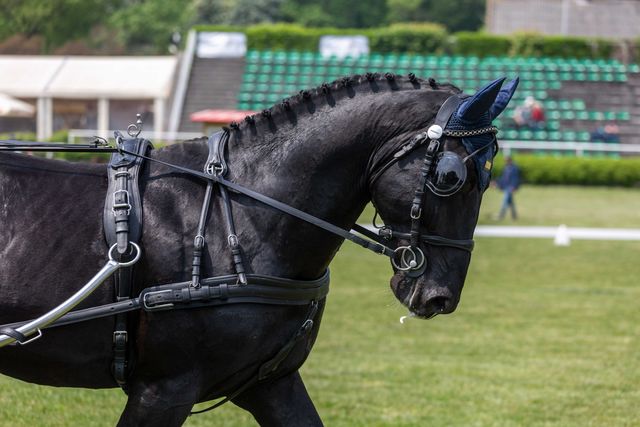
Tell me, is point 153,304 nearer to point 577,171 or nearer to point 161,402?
point 161,402

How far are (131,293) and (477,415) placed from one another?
13.4ft

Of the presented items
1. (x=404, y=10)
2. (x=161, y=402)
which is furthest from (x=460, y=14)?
(x=161, y=402)

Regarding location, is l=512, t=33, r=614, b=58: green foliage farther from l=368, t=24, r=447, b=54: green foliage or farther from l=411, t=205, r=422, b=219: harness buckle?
l=411, t=205, r=422, b=219: harness buckle

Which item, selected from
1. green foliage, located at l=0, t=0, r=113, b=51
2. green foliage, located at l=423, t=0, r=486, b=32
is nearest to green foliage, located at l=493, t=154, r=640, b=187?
green foliage, located at l=0, t=0, r=113, b=51

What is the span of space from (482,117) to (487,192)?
25884 mm

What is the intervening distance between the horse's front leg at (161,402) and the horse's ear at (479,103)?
1387 mm

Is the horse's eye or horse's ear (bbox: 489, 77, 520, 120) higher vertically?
horse's ear (bbox: 489, 77, 520, 120)

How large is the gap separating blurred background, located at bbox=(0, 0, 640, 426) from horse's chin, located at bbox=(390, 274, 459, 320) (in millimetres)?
224

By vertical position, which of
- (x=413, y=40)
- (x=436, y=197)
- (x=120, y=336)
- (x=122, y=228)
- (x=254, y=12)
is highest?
(x=436, y=197)

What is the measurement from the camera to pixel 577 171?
30.7 meters

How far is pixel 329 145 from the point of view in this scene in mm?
3963

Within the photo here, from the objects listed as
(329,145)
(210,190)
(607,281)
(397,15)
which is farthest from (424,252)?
(397,15)

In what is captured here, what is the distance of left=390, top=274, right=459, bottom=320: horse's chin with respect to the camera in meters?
3.83

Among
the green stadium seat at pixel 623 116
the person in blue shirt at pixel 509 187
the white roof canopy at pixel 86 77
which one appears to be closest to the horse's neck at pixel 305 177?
the person in blue shirt at pixel 509 187
